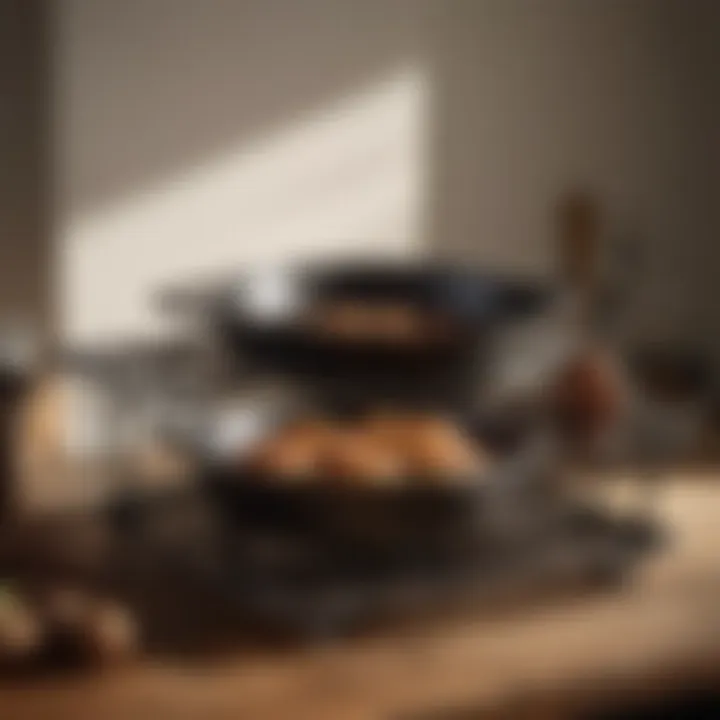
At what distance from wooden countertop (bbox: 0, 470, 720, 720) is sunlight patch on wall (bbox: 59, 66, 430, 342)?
0.44 meters

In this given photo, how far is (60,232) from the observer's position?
3.78 ft

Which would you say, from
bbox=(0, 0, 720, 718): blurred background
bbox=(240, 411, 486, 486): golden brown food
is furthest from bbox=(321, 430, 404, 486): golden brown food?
bbox=(0, 0, 720, 718): blurred background

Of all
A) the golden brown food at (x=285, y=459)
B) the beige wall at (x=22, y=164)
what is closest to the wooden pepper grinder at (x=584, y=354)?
the golden brown food at (x=285, y=459)

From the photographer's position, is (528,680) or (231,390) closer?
(528,680)

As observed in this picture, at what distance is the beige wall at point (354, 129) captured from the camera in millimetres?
1152

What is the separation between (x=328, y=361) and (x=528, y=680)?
0.28 metres

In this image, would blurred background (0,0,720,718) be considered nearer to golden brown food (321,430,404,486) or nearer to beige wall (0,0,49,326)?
beige wall (0,0,49,326)

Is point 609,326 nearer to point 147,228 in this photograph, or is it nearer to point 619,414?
point 619,414

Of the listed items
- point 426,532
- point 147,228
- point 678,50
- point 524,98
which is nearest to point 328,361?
point 426,532

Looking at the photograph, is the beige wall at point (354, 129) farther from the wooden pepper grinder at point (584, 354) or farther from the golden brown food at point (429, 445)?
the golden brown food at point (429, 445)

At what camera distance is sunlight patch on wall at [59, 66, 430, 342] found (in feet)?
3.84

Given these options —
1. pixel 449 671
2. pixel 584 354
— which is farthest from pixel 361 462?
pixel 584 354

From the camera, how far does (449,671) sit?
0.79 m

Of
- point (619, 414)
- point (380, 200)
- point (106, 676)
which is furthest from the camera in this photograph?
point (380, 200)
